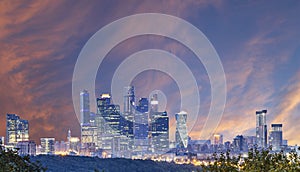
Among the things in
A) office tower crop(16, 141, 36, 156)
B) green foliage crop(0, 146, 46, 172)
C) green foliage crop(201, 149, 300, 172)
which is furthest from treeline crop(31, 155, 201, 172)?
green foliage crop(201, 149, 300, 172)

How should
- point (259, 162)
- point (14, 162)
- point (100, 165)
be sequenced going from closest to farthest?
point (259, 162) < point (14, 162) < point (100, 165)

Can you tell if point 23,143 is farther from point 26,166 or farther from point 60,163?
point 26,166

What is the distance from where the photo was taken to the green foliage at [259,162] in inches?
548

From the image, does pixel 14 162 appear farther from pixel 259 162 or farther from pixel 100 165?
pixel 100 165

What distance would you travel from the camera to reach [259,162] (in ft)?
47.4

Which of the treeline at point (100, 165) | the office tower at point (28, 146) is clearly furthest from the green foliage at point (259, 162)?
the office tower at point (28, 146)

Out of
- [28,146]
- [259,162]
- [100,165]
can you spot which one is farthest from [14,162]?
[28,146]

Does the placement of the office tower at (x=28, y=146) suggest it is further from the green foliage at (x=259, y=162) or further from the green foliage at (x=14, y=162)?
the green foliage at (x=259, y=162)

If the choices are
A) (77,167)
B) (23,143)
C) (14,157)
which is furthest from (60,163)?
(14,157)

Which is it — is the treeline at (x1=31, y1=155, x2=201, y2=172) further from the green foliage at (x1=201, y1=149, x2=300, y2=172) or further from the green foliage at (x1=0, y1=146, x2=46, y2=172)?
the green foliage at (x1=201, y1=149, x2=300, y2=172)

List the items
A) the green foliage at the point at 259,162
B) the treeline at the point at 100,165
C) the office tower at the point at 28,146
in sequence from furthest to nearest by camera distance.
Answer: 1. the office tower at the point at 28,146
2. the treeline at the point at 100,165
3. the green foliage at the point at 259,162

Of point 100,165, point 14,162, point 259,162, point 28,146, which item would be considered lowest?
point 100,165

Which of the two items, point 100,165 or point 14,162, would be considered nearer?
point 14,162

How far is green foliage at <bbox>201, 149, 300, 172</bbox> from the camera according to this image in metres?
13.9
